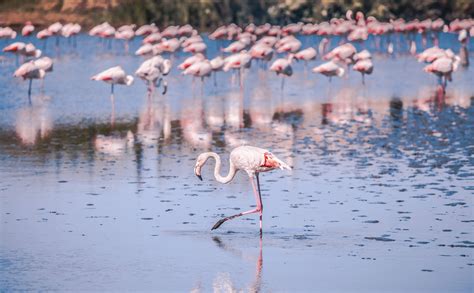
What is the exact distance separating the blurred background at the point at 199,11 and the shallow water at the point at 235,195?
91.4 ft

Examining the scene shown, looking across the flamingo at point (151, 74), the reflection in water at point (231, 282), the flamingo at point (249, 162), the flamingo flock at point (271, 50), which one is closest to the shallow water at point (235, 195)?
the reflection in water at point (231, 282)

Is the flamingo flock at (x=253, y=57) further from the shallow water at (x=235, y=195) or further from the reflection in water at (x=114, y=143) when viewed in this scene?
the reflection in water at (x=114, y=143)

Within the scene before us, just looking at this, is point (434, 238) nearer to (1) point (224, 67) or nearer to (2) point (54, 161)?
(2) point (54, 161)

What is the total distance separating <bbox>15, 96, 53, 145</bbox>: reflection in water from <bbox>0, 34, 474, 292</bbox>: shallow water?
40 mm

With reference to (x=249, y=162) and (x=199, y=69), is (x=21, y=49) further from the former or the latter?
(x=249, y=162)

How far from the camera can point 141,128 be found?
17141 millimetres

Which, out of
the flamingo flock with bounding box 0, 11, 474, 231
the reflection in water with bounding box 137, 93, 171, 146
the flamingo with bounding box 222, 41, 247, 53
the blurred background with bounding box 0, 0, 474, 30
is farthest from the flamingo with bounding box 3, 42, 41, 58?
the blurred background with bounding box 0, 0, 474, 30

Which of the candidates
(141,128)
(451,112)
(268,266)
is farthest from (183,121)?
(268,266)

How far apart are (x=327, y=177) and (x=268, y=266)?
398cm

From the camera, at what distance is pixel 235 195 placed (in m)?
11.8

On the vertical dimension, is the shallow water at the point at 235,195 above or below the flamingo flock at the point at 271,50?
below

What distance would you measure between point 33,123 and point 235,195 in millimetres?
6743

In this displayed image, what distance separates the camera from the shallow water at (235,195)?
8492 mm

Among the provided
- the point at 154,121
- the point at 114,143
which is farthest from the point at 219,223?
the point at 154,121
